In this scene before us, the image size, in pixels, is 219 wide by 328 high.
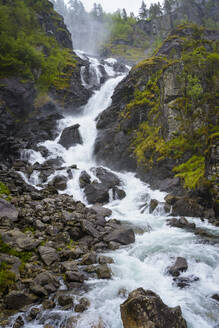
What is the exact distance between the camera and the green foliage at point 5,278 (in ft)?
24.0

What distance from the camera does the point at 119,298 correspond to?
7.50m

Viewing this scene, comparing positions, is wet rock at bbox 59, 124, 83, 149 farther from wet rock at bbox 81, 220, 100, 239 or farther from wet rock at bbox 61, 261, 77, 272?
wet rock at bbox 61, 261, 77, 272

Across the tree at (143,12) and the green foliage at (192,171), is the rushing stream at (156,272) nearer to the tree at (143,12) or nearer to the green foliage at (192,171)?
the green foliage at (192,171)

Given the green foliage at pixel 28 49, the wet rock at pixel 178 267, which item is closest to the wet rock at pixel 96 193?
the wet rock at pixel 178 267

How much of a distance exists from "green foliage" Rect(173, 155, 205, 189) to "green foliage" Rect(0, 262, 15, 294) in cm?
1374

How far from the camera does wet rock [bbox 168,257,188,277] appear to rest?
874 cm

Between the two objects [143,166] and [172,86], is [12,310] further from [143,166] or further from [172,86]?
[172,86]

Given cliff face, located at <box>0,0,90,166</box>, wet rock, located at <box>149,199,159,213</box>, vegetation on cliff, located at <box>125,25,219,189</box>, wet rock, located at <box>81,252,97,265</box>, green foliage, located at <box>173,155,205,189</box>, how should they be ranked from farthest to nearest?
cliff face, located at <box>0,0,90,166</box> → vegetation on cliff, located at <box>125,25,219,189</box> → wet rock, located at <box>149,199,159,213</box> → green foliage, located at <box>173,155,205,189</box> → wet rock, located at <box>81,252,97,265</box>

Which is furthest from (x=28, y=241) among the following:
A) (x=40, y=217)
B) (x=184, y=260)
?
(x=184, y=260)

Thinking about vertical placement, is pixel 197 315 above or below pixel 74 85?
below

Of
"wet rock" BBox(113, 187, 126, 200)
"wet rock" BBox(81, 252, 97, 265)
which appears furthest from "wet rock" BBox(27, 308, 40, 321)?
"wet rock" BBox(113, 187, 126, 200)

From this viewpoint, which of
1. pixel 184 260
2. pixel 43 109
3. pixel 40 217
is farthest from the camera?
pixel 43 109

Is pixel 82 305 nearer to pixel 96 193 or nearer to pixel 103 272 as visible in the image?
pixel 103 272

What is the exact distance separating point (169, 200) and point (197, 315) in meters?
11.3
